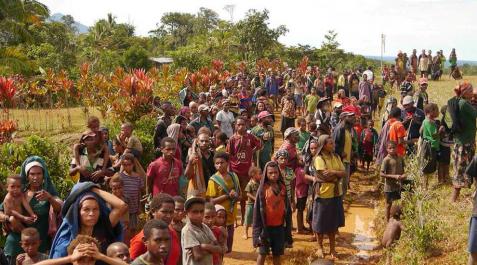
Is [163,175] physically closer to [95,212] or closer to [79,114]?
[95,212]

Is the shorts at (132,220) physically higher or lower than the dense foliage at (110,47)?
lower

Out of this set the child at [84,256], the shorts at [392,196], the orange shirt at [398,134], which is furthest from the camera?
the orange shirt at [398,134]

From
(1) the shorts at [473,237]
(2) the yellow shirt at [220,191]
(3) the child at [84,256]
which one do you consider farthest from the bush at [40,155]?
(1) the shorts at [473,237]

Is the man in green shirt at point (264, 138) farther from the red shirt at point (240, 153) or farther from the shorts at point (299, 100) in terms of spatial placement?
the shorts at point (299, 100)

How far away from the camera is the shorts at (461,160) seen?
314 inches

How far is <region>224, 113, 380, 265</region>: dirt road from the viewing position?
278 inches

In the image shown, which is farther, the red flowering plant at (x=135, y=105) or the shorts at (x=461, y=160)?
the red flowering plant at (x=135, y=105)

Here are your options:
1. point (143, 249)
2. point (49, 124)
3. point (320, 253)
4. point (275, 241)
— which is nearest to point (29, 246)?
point (143, 249)

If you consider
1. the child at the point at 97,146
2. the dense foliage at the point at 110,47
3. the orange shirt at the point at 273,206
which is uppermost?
the dense foliage at the point at 110,47

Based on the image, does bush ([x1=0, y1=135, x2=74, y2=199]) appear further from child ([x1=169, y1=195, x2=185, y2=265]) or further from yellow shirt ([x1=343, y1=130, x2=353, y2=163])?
yellow shirt ([x1=343, y1=130, x2=353, y2=163])

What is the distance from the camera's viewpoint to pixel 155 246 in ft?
11.9

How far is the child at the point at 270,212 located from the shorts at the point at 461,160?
3.49 metres

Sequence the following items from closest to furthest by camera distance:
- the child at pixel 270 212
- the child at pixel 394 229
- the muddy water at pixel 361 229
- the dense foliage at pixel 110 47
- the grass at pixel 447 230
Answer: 1. the child at pixel 270 212
2. the child at pixel 394 229
3. the grass at pixel 447 230
4. the muddy water at pixel 361 229
5. the dense foliage at pixel 110 47

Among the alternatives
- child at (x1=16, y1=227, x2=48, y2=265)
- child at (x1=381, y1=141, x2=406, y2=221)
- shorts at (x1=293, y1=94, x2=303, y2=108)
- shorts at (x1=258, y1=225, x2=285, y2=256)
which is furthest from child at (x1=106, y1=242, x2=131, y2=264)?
shorts at (x1=293, y1=94, x2=303, y2=108)
